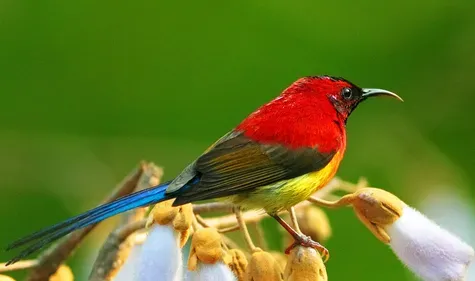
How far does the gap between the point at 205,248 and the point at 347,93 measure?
2.26ft

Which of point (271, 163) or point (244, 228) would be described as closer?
point (244, 228)

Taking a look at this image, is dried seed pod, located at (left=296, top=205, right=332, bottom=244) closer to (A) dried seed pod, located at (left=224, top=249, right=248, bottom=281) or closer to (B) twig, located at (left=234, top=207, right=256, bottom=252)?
(B) twig, located at (left=234, top=207, right=256, bottom=252)

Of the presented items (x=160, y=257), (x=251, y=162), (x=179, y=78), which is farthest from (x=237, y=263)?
(x=179, y=78)

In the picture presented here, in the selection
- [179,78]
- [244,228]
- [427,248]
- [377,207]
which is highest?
[179,78]

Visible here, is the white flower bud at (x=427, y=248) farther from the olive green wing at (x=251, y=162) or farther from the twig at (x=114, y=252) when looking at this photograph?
the twig at (x=114, y=252)

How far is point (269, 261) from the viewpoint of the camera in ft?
8.31

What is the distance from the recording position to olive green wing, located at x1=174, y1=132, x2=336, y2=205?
2762mm

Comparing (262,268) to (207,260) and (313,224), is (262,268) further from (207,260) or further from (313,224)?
(313,224)

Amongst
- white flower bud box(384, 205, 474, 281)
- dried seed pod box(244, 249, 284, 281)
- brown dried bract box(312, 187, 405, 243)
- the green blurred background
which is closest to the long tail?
dried seed pod box(244, 249, 284, 281)

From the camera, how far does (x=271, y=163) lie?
283 cm

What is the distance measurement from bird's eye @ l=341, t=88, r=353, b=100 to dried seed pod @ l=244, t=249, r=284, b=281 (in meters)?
0.65

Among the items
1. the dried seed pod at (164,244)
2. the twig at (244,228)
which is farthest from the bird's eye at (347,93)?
the dried seed pod at (164,244)

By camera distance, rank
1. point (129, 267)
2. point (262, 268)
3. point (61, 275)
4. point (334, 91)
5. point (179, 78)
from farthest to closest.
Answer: point (179, 78), point (334, 91), point (61, 275), point (129, 267), point (262, 268)

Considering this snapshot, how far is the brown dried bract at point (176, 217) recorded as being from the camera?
8.64 ft
